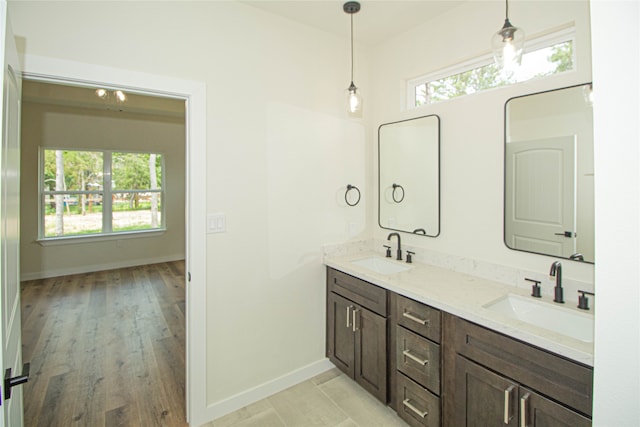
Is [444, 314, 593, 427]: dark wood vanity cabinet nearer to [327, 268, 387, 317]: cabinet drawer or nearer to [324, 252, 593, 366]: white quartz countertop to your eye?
[324, 252, 593, 366]: white quartz countertop

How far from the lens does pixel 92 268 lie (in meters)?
5.63

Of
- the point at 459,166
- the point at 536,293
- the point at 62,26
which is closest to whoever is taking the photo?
the point at 62,26

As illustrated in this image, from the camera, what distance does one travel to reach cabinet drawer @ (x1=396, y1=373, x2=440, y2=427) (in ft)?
5.69

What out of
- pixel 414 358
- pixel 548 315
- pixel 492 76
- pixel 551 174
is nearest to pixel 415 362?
pixel 414 358

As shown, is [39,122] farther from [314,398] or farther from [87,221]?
[314,398]

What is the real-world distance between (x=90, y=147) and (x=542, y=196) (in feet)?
21.4

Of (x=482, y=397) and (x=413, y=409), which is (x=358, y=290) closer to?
(x=413, y=409)

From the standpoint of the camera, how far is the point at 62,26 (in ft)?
5.28

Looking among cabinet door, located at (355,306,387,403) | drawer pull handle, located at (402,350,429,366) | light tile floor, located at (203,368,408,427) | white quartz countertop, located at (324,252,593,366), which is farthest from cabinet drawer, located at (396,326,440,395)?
light tile floor, located at (203,368,408,427)

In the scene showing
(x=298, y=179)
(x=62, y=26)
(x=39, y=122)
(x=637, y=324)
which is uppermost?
(x=39, y=122)

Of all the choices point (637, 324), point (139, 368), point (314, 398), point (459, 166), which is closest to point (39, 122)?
point (139, 368)

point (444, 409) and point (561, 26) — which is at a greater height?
point (561, 26)

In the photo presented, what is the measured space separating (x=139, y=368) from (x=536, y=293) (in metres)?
3.04

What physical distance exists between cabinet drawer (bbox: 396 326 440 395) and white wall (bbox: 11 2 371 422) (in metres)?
0.83
